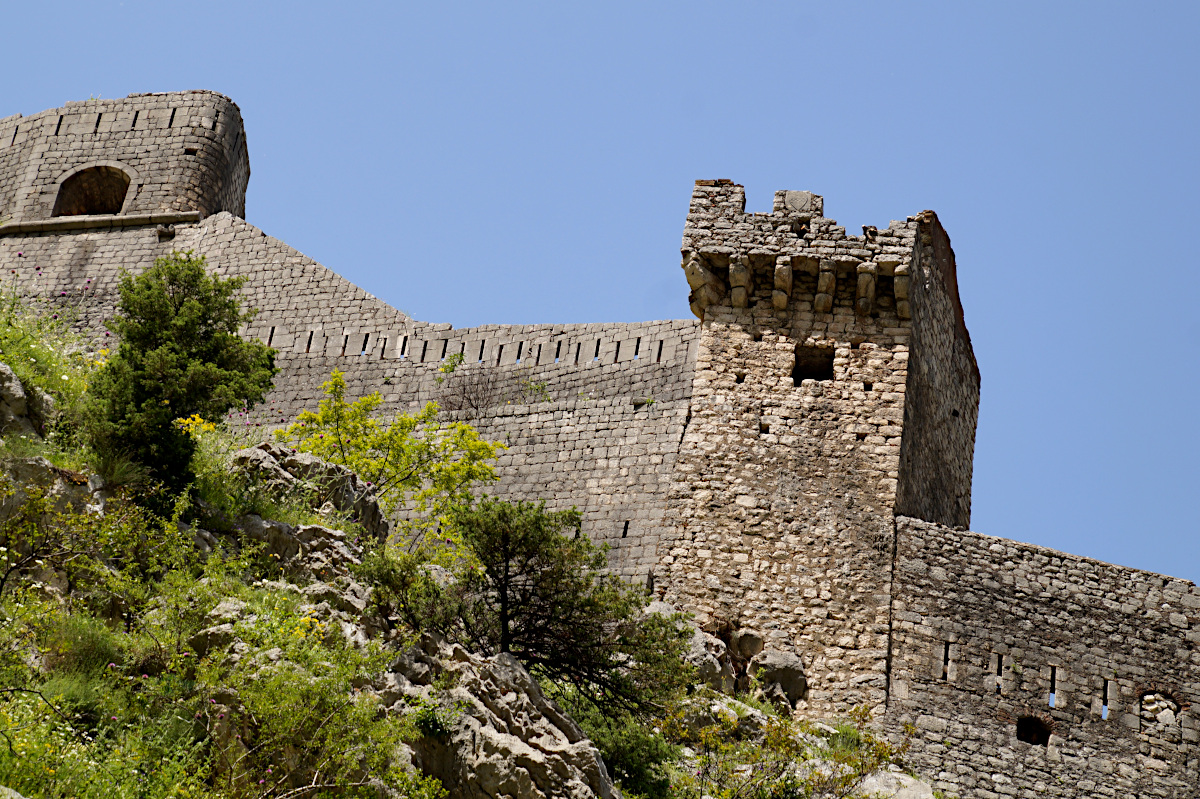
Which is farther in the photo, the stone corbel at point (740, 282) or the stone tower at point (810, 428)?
the stone corbel at point (740, 282)

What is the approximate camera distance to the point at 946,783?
15797 millimetres

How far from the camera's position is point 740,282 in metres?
18.7

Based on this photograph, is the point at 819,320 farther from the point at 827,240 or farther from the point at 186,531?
the point at 186,531

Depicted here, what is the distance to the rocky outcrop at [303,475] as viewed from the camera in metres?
13.6

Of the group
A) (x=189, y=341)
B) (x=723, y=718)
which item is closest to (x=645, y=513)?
(x=723, y=718)

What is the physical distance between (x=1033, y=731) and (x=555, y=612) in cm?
554

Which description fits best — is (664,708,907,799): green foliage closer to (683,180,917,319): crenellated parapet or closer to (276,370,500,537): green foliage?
(276,370,500,537): green foliage

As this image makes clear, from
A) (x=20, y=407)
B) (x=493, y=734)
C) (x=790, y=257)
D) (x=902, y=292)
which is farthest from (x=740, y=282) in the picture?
(x=493, y=734)

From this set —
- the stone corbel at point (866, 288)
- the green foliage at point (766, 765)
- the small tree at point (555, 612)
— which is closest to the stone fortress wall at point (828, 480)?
the stone corbel at point (866, 288)

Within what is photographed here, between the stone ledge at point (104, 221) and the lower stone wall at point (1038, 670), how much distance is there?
13382 millimetres

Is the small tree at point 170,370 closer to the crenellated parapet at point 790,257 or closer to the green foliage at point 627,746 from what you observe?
the green foliage at point 627,746

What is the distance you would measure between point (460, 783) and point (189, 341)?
4.65 metres

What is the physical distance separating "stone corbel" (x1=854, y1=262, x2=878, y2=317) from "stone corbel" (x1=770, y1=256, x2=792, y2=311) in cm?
73

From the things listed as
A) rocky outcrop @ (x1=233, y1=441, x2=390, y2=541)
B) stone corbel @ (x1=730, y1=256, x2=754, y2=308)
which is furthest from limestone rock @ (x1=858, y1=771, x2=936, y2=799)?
stone corbel @ (x1=730, y1=256, x2=754, y2=308)
